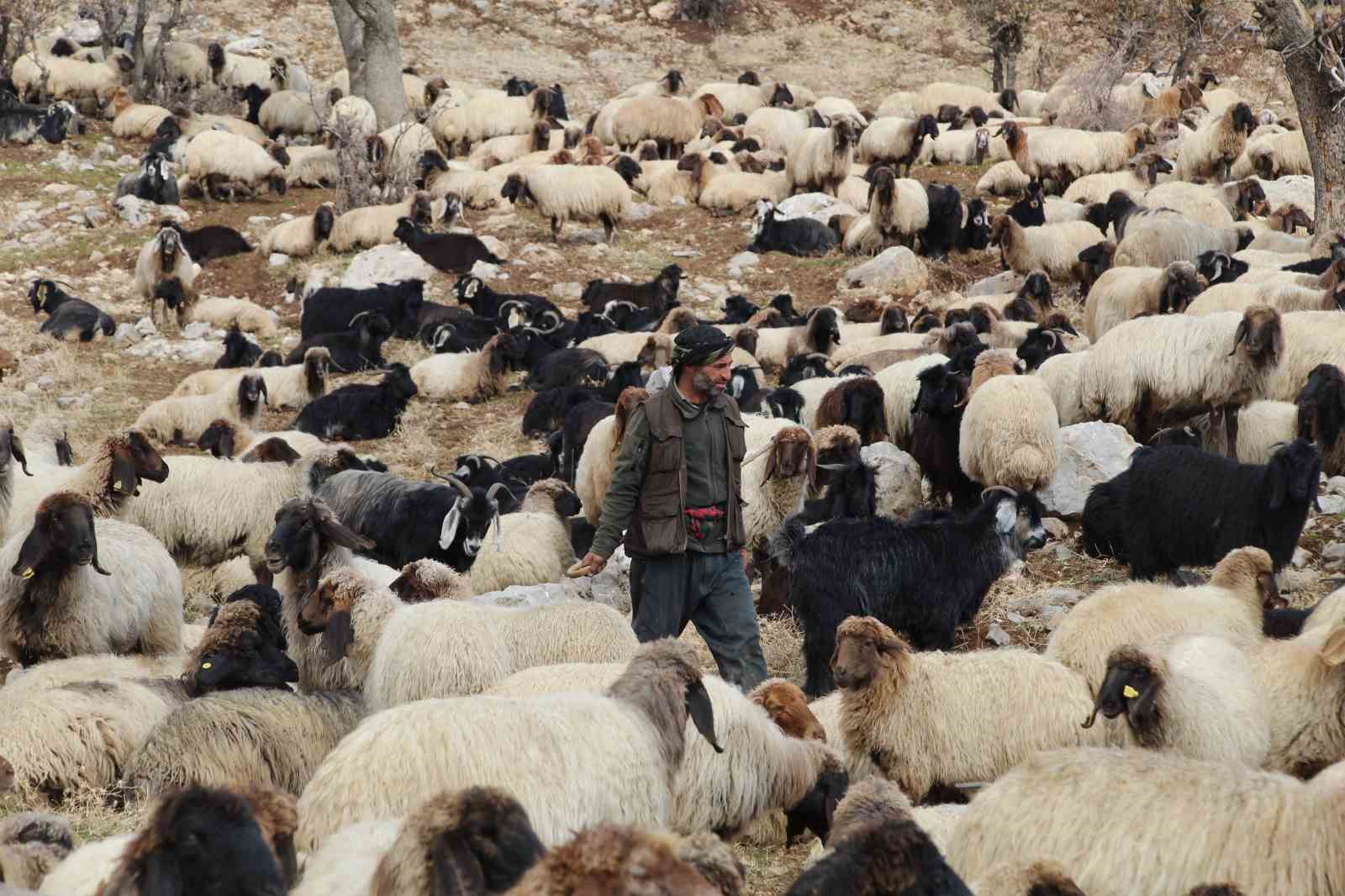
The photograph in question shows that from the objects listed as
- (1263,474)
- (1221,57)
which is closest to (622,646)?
(1263,474)

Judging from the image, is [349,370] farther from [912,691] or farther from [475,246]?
[912,691]

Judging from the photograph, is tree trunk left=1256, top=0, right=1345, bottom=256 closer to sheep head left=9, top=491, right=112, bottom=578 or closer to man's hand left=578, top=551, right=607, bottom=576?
man's hand left=578, top=551, right=607, bottom=576

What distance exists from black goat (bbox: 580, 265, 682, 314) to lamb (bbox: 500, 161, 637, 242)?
106 inches

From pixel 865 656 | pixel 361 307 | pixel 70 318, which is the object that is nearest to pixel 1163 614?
pixel 865 656

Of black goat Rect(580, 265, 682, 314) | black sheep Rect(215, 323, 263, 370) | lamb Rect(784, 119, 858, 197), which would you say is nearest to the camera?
black sheep Rect(215, 323, 263, 370)

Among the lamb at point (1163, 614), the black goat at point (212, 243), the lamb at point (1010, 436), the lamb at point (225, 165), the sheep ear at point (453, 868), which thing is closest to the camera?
the sheep ear at point (453, 868)

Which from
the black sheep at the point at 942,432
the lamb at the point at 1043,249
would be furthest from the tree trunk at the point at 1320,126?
the black sheep at the point at 942,432

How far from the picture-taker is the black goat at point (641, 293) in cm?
1511

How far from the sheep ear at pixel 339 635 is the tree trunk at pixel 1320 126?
1035cm

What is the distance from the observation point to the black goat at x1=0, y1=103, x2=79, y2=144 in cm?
2108

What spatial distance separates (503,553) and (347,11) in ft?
51.3

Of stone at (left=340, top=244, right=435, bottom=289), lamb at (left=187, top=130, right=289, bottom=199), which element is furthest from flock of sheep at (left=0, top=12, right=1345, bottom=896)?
lamb at (left=187, top=130, right=289, bottom=199)

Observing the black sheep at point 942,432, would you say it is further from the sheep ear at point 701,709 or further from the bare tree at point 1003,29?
the bare tree at point 1003,29

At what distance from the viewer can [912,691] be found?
564 cm
